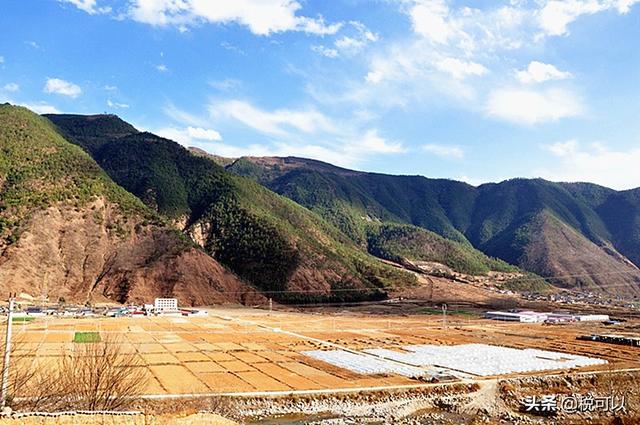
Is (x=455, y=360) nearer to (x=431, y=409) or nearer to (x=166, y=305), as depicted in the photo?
(x=431, y=409)

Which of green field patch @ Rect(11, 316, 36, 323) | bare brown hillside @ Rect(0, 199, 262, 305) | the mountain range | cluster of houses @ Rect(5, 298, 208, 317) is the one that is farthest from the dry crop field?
the mountain range

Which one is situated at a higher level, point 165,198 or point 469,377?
point 165,198

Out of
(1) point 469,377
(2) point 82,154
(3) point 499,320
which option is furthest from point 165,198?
(1) point 469,377

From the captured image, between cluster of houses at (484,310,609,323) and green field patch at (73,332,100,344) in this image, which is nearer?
green field patch at (73,332,100,344)

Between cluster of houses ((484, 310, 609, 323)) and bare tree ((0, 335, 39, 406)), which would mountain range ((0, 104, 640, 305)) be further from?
bare tree ((0, 335, 39, 406))

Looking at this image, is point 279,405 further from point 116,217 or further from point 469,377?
point 116,217

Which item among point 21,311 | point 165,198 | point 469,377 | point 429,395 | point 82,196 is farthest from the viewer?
point 165,198

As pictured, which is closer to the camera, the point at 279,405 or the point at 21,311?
the point at 279,405
